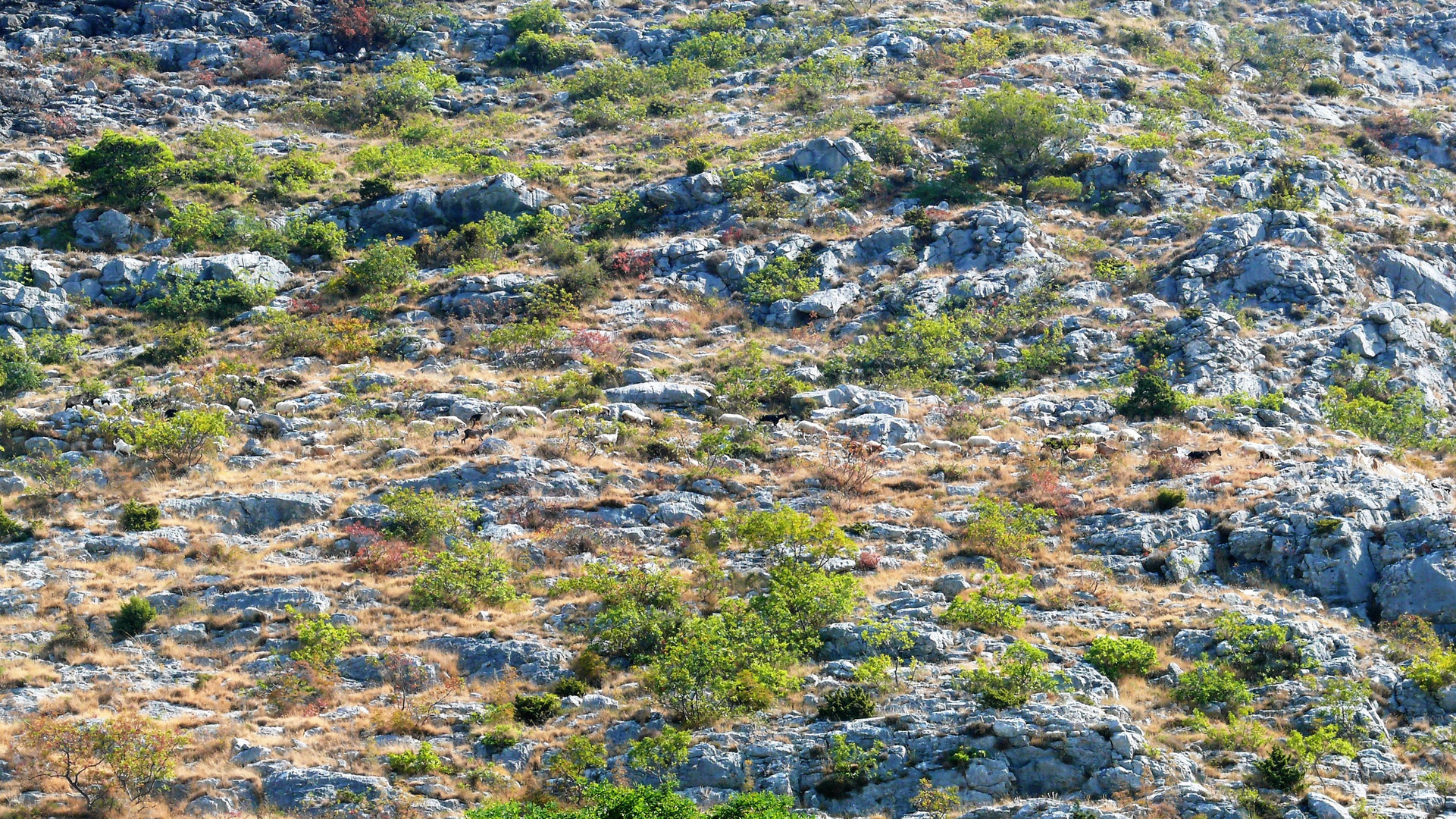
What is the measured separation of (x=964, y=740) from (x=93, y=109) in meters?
50.3

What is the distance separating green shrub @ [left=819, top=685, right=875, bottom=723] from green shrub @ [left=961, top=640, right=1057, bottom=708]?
1.94m

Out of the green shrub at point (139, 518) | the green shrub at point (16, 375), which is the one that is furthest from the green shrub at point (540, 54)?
the green shrub at point (139, 518)

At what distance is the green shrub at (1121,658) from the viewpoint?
64.5 ft

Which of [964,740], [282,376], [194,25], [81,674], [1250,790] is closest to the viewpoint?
[1250,790]

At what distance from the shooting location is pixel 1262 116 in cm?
5169

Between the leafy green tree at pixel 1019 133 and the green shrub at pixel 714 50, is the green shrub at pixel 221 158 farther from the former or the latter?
the leafy green tree at pixel 1019 133

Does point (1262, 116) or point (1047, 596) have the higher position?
point (1262, 116)

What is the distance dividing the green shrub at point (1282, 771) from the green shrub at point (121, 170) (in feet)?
136

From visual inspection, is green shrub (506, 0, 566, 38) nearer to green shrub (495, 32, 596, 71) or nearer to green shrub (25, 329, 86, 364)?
green shrub (495, 32, 596, 71)

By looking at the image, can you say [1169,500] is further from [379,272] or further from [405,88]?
[405,88]

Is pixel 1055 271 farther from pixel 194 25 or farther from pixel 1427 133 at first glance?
pixel 194 25

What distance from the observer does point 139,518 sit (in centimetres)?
2422

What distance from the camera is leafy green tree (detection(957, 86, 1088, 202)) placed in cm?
4447

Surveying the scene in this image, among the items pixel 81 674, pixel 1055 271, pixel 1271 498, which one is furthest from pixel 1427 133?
pixel 81 674
